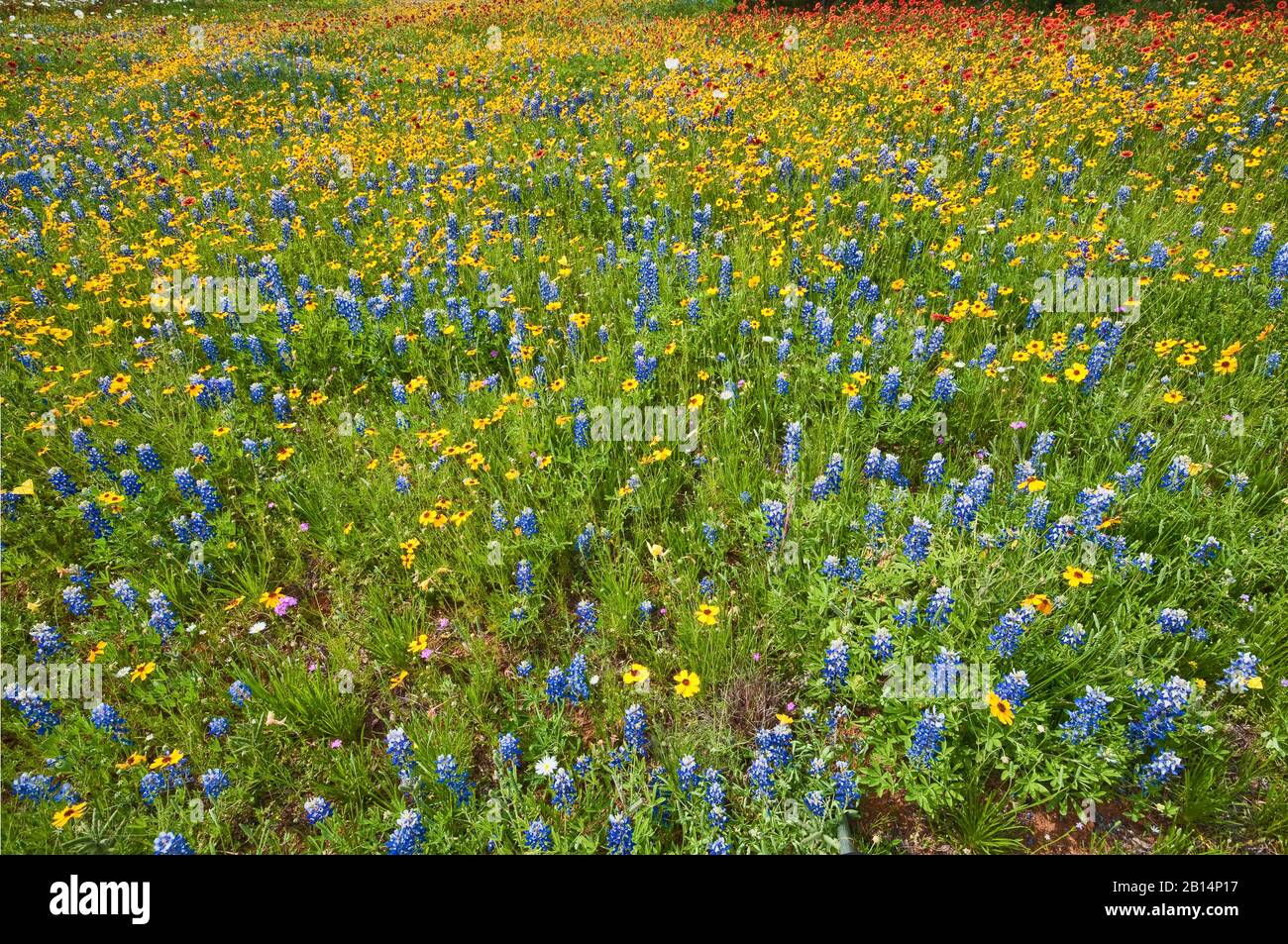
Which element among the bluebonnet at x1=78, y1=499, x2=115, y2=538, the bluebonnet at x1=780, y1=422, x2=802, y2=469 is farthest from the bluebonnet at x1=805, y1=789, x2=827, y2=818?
the bluebonnet at x1=78, y1=499, x2=115, y2=538

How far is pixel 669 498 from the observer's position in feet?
12.3

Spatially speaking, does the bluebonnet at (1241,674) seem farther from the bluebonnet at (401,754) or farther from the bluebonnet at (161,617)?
the bluebonnet at (161,617)

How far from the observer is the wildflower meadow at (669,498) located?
2.56m

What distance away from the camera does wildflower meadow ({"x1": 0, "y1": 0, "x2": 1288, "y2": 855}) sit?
101 inches

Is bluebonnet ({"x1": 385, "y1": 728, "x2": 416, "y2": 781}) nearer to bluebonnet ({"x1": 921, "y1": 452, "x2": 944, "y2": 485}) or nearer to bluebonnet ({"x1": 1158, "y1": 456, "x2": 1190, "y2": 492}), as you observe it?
bluebonnet ({"x1": 921, "y1": 452, "x2": 944, "y2": 485})

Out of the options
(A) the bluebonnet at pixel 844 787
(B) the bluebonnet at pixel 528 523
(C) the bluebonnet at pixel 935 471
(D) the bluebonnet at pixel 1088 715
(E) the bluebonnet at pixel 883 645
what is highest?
(C) the bluebonnet at pixel 935 471

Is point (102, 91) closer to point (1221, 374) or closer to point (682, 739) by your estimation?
point (682, 739)

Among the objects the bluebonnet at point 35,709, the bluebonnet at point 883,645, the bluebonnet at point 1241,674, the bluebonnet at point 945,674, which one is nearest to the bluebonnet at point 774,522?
the bluebonnet at point 883,645

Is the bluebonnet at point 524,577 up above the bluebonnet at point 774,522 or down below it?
below

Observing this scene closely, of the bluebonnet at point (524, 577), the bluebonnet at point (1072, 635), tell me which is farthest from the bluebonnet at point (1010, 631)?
the bluebonnet at point (524, 577)

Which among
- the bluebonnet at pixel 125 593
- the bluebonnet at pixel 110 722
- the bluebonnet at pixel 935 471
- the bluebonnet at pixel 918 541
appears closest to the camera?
the bluebonnet at pixel 110 722

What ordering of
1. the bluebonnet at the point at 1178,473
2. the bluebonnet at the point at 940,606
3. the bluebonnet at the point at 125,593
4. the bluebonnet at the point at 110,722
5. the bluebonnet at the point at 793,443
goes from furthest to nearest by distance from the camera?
the bluebonnet at the point at 793,443
the bluebonnet at the point at 125,593
the bluebonnet at the point at 1178,473
the bluebonnet at the point at 110,722
the bluebonnet at the point at 940,606

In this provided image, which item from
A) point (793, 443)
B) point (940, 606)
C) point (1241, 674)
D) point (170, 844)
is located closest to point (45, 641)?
point (170, 844)

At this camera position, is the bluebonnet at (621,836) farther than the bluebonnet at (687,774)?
No
